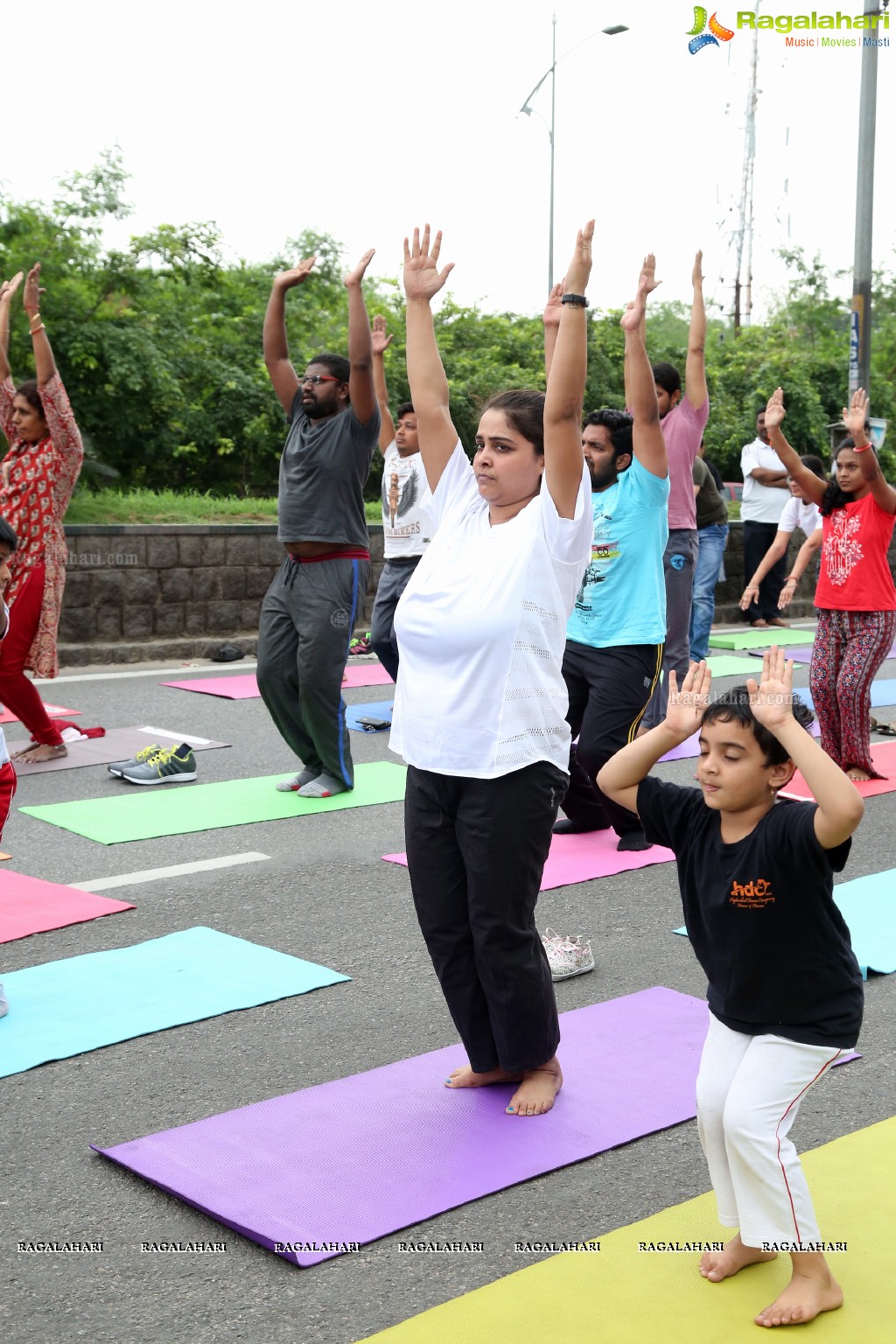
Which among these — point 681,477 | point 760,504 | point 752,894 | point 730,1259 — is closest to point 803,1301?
point 730,1259

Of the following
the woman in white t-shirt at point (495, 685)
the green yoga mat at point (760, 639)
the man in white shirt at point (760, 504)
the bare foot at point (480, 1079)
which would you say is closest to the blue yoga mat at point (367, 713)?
the green yoga mat at point (760, 639)

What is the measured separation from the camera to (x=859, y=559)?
7.18m

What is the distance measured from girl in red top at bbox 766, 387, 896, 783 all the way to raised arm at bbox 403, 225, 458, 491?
3.70 m

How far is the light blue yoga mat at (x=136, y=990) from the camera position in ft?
13.1

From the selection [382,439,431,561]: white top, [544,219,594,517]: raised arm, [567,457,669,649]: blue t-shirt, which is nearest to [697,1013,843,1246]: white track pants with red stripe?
[544,219,594,517]: raised arm

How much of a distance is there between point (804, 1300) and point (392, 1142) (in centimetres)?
108

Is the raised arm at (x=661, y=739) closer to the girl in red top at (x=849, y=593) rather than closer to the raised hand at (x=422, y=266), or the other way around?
the raised hand at (x=422, y=266)

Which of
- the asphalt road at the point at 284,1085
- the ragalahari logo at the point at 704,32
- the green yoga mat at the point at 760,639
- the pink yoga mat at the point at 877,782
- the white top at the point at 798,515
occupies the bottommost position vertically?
the asphalt road at the point at 284,1085

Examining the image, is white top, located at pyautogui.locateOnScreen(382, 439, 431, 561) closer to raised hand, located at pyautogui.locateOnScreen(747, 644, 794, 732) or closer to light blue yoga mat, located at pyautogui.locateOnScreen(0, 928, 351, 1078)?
light blue yoga mat, located at pyautogui.locateOnScreen(0, 928, 351, 1078)

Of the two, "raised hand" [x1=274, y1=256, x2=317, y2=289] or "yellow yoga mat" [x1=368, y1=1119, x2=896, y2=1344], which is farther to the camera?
"raised hand" [x1=274, y1=256, x2=317, y2=289]

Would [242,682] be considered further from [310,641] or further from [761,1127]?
[761,1127]

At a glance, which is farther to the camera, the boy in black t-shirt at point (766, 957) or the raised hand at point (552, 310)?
the raised hand at point (552, 310)

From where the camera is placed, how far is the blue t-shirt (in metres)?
5.89

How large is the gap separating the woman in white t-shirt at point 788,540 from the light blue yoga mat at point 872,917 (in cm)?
250
